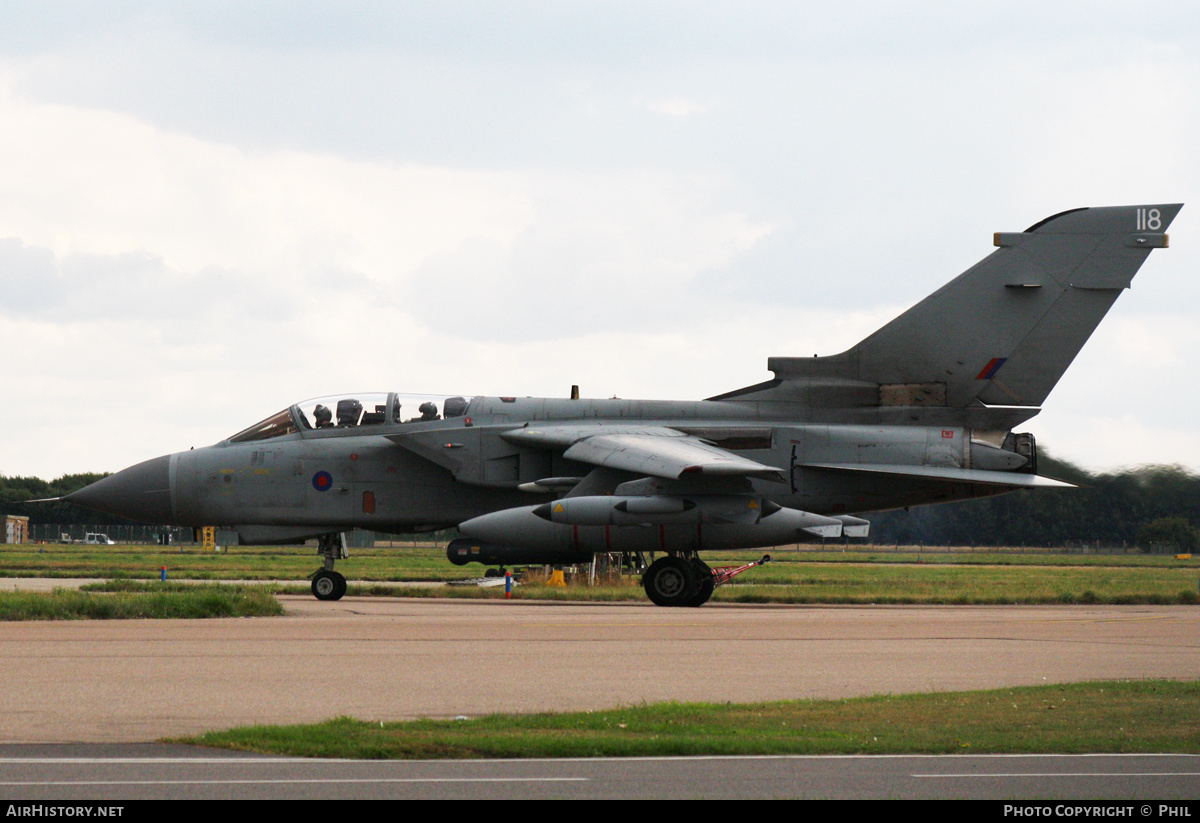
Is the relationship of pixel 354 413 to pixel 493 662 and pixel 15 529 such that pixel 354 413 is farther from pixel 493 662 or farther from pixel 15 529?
pixel 15 529

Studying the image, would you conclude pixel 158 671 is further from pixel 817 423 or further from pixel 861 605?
pixel 861 605

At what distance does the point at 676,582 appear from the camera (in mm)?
20453

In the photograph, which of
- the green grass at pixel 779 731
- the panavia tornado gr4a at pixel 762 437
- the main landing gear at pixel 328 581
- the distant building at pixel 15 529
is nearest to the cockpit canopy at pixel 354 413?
the panavia tornado gr4a at pixel 762 437

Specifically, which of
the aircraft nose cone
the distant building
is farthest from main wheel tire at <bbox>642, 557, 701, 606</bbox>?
the distant building

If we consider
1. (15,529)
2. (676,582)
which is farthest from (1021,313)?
(15,529)

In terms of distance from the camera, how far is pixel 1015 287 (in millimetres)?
20953

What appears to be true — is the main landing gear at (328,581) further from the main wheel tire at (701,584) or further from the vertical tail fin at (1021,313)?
the vertical tail fin at (1021,313)

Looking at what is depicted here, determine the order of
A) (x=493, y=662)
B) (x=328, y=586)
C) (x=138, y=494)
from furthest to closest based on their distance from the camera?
(x=138, y=494) → (x=328, y=586) → (x=493, y=662)

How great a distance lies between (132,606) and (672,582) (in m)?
8.01

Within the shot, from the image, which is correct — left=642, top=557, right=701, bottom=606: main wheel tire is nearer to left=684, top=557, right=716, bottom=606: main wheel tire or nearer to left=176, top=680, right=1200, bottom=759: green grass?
left=684, top=557, right=716, bottom=606: main wheel tire

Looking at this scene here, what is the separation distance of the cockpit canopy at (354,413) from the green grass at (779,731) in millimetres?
13354

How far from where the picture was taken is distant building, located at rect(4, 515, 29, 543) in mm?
85625

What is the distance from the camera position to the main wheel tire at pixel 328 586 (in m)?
21.3
